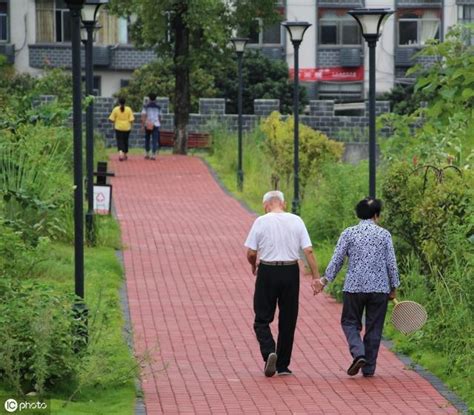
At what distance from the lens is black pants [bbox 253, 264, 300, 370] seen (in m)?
12.9

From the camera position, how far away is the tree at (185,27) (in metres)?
35.2

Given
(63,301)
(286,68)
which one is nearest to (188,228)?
(63,301)

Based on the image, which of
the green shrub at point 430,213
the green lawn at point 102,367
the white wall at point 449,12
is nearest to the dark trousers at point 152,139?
the green lawn at point 102,367

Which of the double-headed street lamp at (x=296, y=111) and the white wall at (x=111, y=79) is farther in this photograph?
the white wall at (x=111, y=79)

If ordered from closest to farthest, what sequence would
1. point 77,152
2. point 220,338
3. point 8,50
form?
point 77,152, point 220,338, point 8,50

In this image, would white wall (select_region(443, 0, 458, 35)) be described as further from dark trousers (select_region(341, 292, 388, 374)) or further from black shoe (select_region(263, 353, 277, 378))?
black shoe (select_region(263, 353, 277, 378))

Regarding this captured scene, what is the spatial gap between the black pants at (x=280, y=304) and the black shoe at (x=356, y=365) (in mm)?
586

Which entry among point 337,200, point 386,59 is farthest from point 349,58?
point 337,200

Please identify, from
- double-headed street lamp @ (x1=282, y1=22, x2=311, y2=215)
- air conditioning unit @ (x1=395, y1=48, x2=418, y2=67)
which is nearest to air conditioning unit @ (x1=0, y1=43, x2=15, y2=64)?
air conditioning unit @ (x1=395, y1=48, x2=418, y2=67)

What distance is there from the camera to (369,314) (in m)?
12.9

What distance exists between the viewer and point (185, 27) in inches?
1447

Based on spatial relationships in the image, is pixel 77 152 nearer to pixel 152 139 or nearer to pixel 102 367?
pixel 102 367

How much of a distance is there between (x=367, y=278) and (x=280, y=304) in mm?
800

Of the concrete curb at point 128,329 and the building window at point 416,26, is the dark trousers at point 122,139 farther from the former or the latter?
the building window at point 416,26
